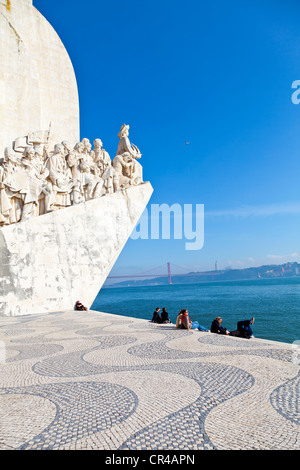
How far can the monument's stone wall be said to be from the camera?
987cm

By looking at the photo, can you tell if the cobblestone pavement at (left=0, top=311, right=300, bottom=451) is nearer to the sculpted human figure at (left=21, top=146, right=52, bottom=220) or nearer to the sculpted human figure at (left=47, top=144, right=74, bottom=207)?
the sculpted human figure at (left=21, top=146, right=52, bottom=220)

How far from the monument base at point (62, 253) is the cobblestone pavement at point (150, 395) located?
11.1 ft

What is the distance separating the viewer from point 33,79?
10.4 m

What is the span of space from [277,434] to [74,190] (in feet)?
27.2

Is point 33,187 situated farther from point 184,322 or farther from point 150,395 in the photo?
point 150,395

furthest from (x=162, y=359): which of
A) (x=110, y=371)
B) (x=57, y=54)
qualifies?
(x=57, y=54)

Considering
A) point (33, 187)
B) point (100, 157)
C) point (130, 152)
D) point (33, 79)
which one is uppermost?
point (33, 79)

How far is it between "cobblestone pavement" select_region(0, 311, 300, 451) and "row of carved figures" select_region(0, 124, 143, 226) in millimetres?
4577

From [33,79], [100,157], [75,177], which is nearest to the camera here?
[75,177]

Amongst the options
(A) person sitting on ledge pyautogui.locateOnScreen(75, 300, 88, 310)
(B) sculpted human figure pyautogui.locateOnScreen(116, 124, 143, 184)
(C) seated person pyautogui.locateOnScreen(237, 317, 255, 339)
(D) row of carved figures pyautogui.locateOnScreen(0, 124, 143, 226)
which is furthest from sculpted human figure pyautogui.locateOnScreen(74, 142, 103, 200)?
(C) seated person pyautogui.locateOnScreen(237, 317, 255, 339)

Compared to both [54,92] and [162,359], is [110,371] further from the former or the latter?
[54,92]

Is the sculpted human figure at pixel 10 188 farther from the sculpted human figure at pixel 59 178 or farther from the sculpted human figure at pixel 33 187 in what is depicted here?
the sculpted human figure at pixel 59 178

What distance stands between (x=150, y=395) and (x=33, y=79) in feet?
34.3

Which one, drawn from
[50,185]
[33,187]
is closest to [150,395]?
[33,187]
